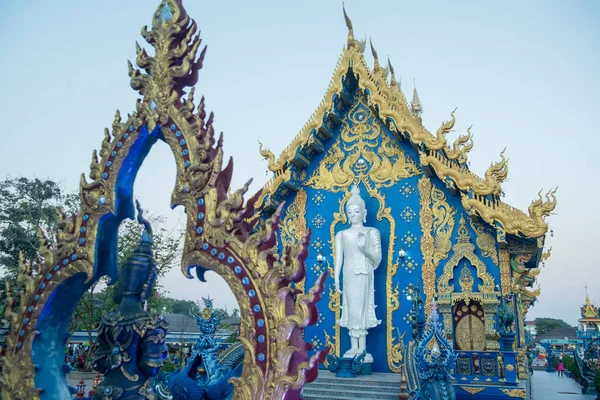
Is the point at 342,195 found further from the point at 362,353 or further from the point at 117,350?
the point at 117,350

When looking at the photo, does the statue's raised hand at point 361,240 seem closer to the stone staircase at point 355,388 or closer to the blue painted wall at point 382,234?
the blue painted wall at point 382,234

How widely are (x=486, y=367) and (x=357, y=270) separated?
3.21 metres

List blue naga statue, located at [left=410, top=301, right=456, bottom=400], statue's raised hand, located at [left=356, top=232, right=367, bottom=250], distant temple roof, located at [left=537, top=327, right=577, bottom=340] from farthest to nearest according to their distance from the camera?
1. distant temple roof, located at [left=537, top=327, right=577, bottom=340]
2. statue's raised hand, located at [left=356, top=232, right=367, bottom=250]
3. blue naga statue, located at [left=410, top=301, right=456, bottom=400]

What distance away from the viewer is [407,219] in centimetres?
1130

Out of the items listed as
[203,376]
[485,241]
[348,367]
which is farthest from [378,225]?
[203,376]

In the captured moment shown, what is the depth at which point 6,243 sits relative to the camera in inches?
768

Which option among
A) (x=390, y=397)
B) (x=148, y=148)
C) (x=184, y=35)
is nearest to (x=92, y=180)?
(x=148, y=148)

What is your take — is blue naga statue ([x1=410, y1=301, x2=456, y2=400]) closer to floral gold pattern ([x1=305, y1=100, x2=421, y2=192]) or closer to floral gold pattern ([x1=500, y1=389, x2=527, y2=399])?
floral gold pattern ([x1=500, y1=389, x2=527, y2=399])

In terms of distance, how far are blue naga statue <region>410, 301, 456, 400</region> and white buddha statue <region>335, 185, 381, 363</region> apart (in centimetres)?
308

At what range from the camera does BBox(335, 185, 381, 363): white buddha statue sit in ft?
34.8

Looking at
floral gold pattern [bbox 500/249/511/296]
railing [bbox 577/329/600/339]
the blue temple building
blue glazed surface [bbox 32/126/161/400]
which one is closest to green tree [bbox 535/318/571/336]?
railing [bbox 577/329/600/339]

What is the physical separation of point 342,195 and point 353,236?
1365 mm

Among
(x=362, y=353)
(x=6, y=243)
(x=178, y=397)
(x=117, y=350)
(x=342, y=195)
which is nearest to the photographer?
(x=117, y=350)

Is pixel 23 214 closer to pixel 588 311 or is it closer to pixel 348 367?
pixel 348 367
